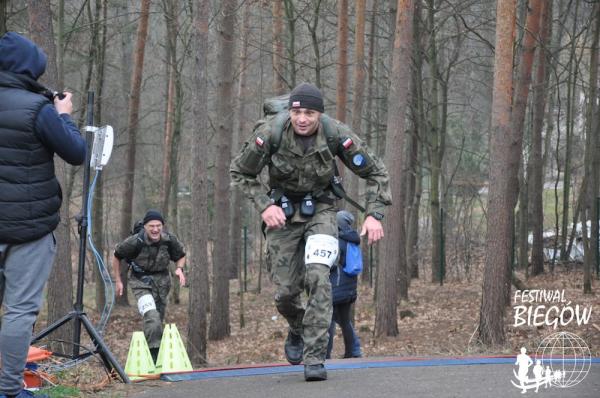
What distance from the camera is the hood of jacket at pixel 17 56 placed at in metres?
5.48

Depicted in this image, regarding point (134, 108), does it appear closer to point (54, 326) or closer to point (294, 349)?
point (294, 349)

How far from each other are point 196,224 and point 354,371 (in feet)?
22.6

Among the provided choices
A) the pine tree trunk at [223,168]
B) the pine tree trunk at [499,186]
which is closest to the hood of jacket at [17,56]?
the pine tree trunk at [499,186]

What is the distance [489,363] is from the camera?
788 cm

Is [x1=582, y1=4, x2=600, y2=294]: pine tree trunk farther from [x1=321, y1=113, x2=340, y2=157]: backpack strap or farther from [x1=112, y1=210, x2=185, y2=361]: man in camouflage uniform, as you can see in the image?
[x1=321, y1=113, x2=340, y2=157]: backpack strap

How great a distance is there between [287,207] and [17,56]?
244 cm

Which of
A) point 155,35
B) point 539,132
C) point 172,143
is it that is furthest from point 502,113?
point 155,35

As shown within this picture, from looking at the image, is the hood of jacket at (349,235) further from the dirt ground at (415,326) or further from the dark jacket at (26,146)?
the dark jacket at (26,146)

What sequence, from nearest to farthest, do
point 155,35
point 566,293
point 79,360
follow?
point 79,360
point 566,293
point 155,35

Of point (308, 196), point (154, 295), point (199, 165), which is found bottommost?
point (154, 295)

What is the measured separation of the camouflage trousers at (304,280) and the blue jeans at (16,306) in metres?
2.17

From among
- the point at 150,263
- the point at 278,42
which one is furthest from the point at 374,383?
the point at 278,42

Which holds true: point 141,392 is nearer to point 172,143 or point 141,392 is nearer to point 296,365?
point 296,365

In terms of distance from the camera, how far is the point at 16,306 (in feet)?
17.7
